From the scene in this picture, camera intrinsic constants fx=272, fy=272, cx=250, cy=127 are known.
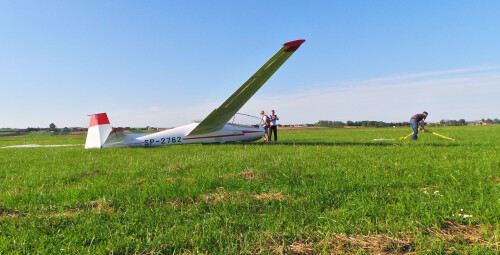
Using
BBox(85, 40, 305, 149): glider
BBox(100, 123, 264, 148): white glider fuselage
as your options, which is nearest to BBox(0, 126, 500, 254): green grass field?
BBox(85, 40, 305, 149): glider

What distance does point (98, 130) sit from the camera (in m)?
11.8

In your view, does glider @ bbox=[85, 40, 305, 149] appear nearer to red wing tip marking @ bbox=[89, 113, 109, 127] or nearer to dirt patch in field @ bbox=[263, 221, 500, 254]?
red wing tip marking @ bbox=[89, 113, 109, 127]

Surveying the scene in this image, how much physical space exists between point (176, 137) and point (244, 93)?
145 inches

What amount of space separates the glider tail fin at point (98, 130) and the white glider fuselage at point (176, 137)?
45cm

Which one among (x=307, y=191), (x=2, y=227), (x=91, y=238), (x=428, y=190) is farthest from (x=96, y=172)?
(x=428, y=190)

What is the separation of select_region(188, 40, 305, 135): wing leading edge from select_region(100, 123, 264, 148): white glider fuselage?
10.4 inches

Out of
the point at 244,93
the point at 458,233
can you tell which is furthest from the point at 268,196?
the point at 244,93

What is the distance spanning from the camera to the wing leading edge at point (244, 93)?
901 centimetres

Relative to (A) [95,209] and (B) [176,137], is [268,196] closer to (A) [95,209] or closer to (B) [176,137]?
(A) [95,209]

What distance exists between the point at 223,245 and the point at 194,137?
1004 centimetres

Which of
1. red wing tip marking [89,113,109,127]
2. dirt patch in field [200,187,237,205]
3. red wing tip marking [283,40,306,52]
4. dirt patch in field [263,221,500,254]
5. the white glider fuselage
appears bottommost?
dirt patch in field [263,221,500,254]

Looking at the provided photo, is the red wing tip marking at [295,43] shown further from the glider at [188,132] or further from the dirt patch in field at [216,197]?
the dirt patch in field at [216,197]

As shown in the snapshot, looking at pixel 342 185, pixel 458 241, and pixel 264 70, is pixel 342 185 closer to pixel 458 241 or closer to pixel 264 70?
pixel 458 241

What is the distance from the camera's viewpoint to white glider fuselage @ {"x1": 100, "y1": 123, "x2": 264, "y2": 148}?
11461 millimetres
